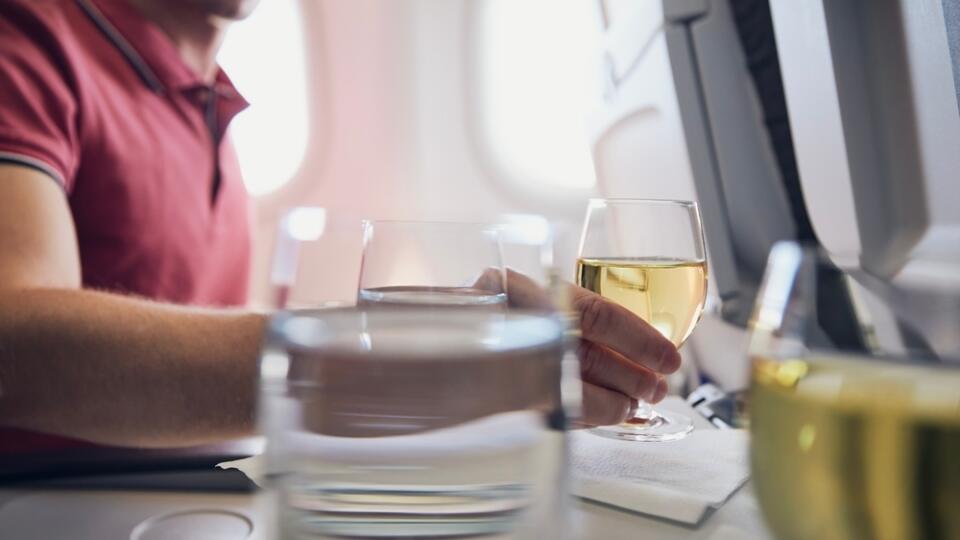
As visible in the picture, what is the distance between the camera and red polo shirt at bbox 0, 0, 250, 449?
94 cm

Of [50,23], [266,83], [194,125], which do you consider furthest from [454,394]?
[266,83]

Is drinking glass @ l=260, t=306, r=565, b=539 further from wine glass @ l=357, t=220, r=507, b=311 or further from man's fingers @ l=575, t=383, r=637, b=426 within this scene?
man's fingers @ l=575, t=383, r=637, b=426

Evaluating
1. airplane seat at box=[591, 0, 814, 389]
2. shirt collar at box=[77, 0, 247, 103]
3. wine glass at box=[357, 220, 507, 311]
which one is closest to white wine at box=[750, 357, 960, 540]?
wine glass at box=[357, 220, 507, 311]

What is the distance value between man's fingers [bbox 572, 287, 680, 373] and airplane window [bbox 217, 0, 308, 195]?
2.08 m

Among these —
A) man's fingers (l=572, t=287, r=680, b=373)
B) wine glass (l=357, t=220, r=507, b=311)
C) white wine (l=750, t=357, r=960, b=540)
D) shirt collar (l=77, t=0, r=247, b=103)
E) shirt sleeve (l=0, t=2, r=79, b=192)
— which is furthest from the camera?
shirt collar (l=77, t=0, r=247, b=103)

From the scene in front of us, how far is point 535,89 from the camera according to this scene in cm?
237

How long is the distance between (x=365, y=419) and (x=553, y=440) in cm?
6

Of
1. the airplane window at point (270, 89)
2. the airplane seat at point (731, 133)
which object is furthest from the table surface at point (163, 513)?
the airplane window at point (270, 89)

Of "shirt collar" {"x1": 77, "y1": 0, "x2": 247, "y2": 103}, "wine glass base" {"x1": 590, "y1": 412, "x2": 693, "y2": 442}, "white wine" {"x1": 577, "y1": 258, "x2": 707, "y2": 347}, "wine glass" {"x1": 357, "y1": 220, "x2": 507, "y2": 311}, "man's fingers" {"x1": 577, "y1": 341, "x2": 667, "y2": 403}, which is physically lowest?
"wine glass base" {"x1": 590, "y1": 412, "x2": 693, "y2": 442}

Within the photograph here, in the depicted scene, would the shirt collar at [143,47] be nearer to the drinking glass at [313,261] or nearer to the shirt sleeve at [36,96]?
the shirt sleeve at [36,96]

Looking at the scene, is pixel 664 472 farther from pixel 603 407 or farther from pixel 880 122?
pixel 880 122

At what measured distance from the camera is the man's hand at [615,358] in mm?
502

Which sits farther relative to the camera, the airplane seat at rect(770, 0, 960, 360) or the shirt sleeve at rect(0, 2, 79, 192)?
the shirt sleeve at rect(0, 2, 79, 192)

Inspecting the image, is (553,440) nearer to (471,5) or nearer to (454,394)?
(454,394)
